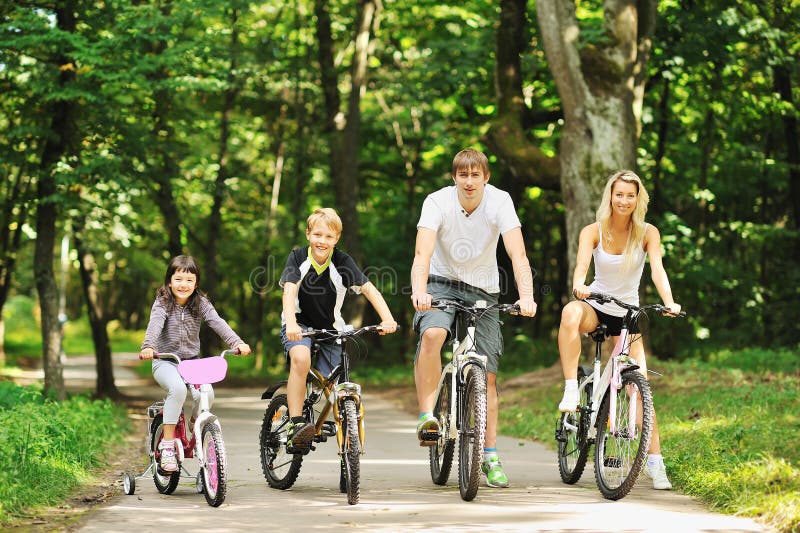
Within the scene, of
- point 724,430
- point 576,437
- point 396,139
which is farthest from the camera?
point 396,139

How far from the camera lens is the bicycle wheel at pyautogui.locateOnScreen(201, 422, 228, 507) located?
22.2 feet

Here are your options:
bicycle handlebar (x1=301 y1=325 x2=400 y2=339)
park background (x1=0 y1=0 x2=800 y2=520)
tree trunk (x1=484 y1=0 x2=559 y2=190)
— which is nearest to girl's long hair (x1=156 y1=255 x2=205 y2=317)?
bicycle handlebar (x1=301 y1=325 x2=400 y2=339)

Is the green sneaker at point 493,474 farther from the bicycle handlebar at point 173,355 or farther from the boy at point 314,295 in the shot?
the bicycle handlebar at point 173,355

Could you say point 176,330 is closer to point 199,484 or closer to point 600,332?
point 199,484

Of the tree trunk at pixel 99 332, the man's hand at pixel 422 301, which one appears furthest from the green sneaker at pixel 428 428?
the tree trunk at pixel 99 332

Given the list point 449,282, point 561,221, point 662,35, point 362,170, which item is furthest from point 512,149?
point 362,170

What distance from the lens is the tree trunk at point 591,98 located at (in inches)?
599

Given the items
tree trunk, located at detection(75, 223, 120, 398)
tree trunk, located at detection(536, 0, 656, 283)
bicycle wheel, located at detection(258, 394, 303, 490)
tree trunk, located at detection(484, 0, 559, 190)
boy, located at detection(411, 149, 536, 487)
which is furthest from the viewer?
tree trunk, located at detection(75, 223, 120, 398)

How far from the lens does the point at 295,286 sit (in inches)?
290

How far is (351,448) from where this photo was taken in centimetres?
680

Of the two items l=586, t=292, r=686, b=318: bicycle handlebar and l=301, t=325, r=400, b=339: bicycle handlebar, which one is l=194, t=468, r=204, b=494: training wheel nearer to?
l=301, t=325, r=400, b=339: bicycle handlebar

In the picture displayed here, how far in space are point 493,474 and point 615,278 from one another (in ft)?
5.26

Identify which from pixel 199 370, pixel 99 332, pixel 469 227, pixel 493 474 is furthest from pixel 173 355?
pixel 99 332

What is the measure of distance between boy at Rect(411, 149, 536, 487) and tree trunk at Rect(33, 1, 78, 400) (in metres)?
9.80
